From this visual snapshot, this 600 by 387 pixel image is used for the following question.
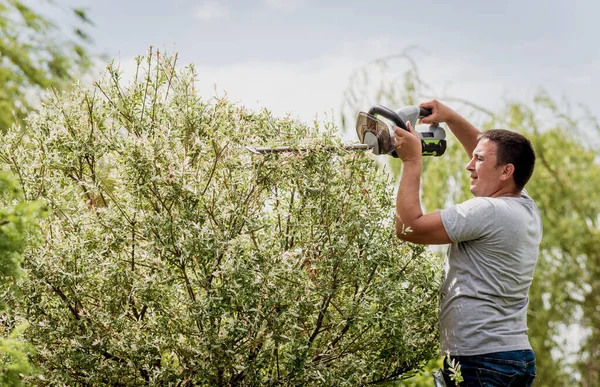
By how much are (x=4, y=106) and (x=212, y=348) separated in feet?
31.3

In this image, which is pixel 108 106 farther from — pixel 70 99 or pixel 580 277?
pixel 580 277

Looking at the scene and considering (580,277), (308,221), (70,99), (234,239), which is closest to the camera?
(234,239)

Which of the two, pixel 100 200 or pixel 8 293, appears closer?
pixel 8 293

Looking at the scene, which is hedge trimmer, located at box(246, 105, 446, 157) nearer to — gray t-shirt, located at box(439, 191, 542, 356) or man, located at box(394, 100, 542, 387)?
man, located at box(394, 100, 542, 387)

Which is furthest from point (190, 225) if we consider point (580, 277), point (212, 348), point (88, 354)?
point (580, 277)

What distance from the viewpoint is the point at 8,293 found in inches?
138

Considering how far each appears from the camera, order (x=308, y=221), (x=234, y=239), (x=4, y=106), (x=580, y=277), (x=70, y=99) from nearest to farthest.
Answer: (x=234, y=239) → (x=308, y=221) → (x=70, y=99) → (x=580, y=277) → (x=4, y=106)

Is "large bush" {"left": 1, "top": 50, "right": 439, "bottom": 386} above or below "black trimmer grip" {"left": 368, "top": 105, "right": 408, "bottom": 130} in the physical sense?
below

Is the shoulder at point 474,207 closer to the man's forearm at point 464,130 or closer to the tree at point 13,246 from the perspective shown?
the man's forearm at point 464,130

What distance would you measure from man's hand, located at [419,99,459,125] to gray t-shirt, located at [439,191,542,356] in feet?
2.30

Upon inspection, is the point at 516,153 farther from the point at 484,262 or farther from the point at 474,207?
the point at 484,262

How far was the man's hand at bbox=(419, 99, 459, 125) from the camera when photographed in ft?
13.3

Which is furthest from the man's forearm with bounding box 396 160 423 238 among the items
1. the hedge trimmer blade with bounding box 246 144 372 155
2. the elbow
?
the hedge trimmer blade with bounding box 246 144 372 155

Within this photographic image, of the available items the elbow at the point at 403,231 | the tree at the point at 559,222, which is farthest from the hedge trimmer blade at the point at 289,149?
the tree at the point at 559,222
